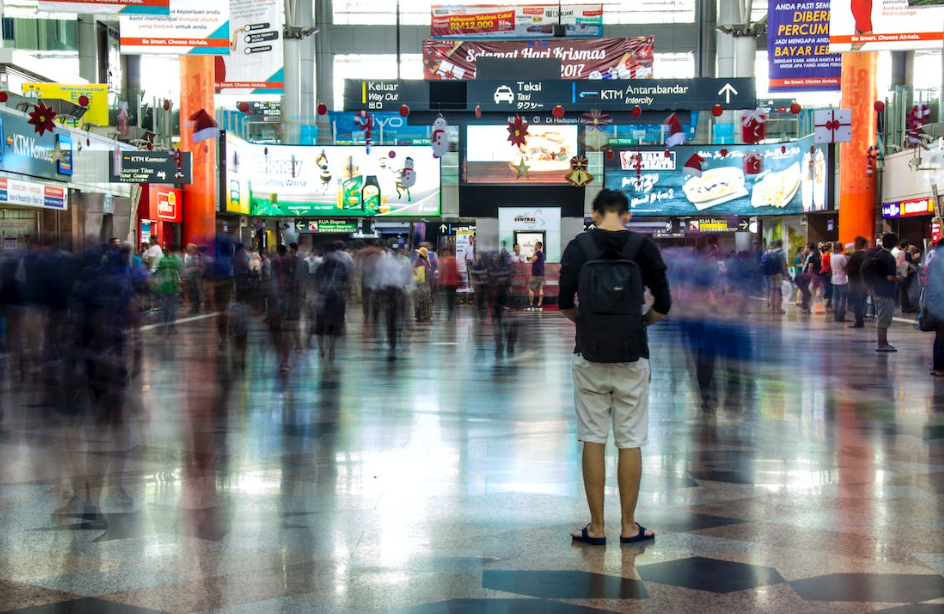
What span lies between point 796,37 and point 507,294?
11.0 metres

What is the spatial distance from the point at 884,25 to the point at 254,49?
545 inches

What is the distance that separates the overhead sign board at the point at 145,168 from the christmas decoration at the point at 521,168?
11.3 m

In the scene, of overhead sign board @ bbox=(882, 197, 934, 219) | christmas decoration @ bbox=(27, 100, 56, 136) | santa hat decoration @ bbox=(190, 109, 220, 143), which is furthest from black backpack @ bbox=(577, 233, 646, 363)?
overhead sign board @ bbox=(882, 197, 934, 219)

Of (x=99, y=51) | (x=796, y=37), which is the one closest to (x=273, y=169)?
(x=99, y=51)

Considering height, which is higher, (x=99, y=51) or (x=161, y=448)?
(x=99, y=51)

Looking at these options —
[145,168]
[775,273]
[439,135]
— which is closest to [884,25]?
[775,273]

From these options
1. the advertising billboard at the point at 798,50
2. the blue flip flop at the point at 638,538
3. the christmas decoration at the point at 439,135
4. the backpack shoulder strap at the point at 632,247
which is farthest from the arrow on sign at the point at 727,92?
the blue flip flop at the point at 638,538

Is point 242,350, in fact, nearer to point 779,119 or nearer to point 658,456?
point 658,456

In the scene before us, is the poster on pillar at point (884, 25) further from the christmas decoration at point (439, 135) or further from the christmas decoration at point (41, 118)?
the christmas decoration at point (41, 118)

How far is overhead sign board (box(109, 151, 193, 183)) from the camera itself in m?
26.8

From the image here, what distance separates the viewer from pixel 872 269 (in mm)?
15656

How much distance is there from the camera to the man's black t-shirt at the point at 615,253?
5.50 metres

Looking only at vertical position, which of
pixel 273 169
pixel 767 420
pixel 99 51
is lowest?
pixel 767 420

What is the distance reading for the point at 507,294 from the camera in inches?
658
